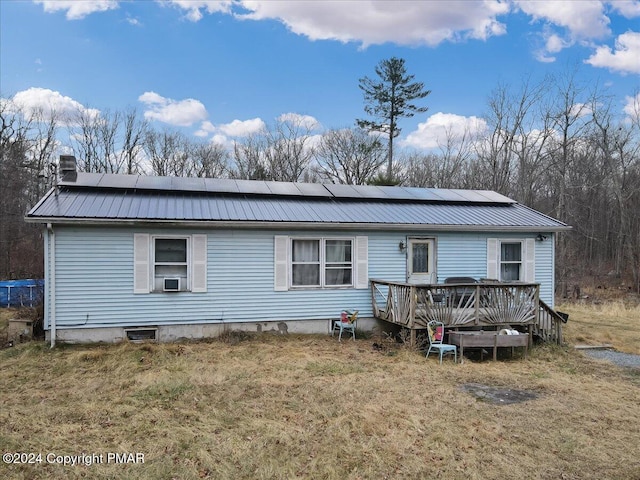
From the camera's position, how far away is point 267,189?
11.9m

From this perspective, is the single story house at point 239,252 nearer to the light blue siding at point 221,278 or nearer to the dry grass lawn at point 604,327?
the light blue siding at point 221,278

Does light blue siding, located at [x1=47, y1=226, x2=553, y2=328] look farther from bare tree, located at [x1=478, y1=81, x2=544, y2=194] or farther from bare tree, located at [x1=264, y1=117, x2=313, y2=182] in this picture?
bare tree, located at [x1=264, y1=117, x2=313, y2=182]

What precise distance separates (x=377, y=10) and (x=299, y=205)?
9302mm

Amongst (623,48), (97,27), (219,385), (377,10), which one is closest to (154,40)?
(97,27)

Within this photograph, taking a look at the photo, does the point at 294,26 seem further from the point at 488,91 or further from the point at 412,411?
the point at 412,411

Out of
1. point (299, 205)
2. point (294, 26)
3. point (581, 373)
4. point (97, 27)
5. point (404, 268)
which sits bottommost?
point (581, 373)

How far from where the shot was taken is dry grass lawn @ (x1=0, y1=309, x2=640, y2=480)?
425 cm

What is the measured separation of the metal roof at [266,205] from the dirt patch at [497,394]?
447cm

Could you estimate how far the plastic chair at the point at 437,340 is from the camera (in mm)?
8445

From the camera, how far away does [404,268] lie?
1079 cm

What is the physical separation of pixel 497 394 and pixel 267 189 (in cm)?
772

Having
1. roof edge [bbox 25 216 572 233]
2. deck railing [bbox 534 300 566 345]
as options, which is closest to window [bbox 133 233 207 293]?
roof edge [bbox 25 216 572 233]

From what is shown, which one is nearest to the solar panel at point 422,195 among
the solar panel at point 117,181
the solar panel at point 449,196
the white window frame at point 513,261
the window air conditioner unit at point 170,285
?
the solar panel at point 449,196

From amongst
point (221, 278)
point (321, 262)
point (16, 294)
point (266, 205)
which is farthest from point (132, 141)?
point (321, 262)
